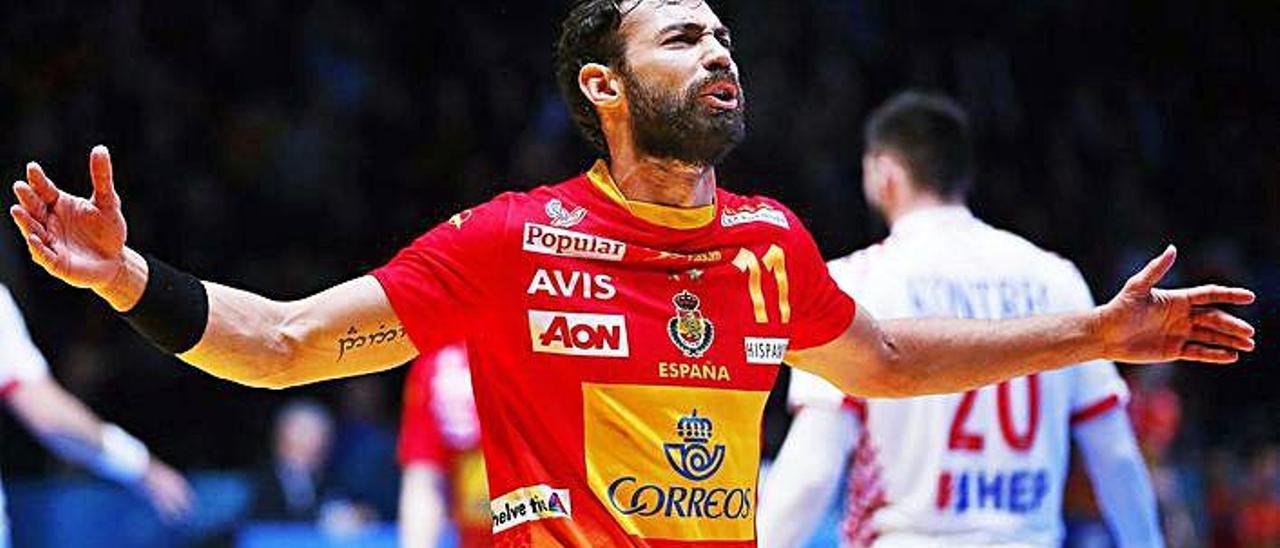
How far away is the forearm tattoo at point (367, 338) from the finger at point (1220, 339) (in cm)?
189

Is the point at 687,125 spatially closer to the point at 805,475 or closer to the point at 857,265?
the point at 805,475

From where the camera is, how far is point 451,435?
7.54 meters

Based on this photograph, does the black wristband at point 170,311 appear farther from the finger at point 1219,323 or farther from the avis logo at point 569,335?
the finger at point 1219,323

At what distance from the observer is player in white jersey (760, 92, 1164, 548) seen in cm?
610

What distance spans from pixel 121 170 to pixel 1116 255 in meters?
7.24

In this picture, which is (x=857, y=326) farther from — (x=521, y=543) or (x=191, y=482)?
(x=191, y=482)

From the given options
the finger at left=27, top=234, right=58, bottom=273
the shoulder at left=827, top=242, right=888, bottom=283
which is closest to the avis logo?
the finger at left=27, top=234, right=58, bottom=273

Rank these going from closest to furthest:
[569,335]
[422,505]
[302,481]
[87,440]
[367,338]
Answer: [367,338] → [569,335] → [87,440] → [422,505] → [302,481]

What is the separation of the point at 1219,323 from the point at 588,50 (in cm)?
161

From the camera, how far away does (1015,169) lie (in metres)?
16.1

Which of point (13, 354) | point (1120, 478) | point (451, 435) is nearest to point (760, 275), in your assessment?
point (1120, 478)

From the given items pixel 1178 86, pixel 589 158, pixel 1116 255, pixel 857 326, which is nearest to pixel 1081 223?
pixel 1116 255

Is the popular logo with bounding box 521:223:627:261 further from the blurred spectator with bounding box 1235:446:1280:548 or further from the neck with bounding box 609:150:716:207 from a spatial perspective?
the blurred spectator with bounding box 1235:446:1280:548

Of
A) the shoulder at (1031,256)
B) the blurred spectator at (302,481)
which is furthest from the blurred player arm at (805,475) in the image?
the blurred spectator at (302,481)
